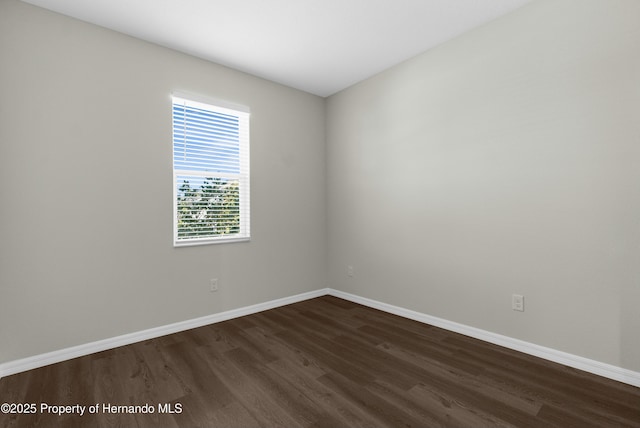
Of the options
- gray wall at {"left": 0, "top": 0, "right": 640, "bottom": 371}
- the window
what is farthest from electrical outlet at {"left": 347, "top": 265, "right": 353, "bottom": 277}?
the window

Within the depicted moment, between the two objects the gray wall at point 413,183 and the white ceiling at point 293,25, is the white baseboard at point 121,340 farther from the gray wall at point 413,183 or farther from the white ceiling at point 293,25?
the white ceiling at point 293,25

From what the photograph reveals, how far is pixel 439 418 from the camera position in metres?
1.65

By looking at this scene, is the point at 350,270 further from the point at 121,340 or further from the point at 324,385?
the point at 121,340

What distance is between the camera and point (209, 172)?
126 inches

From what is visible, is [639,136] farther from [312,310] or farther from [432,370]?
[312,310]

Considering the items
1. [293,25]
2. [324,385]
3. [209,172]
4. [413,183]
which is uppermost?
[293,25]

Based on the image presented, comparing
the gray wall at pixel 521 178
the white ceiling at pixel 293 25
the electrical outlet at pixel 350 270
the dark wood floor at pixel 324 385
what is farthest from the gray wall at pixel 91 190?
→ the gray wall at pixel 521 178

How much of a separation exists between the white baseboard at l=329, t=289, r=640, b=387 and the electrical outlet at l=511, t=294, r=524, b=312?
253 mm

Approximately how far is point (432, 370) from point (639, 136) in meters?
2.03

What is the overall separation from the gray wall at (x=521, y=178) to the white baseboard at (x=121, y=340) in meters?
1.46

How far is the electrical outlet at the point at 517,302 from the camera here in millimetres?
2439

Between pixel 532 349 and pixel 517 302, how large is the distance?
0.35 meters

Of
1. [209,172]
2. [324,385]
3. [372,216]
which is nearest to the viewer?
[324,385]

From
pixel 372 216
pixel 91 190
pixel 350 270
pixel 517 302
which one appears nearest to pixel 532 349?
pixel 517 302
